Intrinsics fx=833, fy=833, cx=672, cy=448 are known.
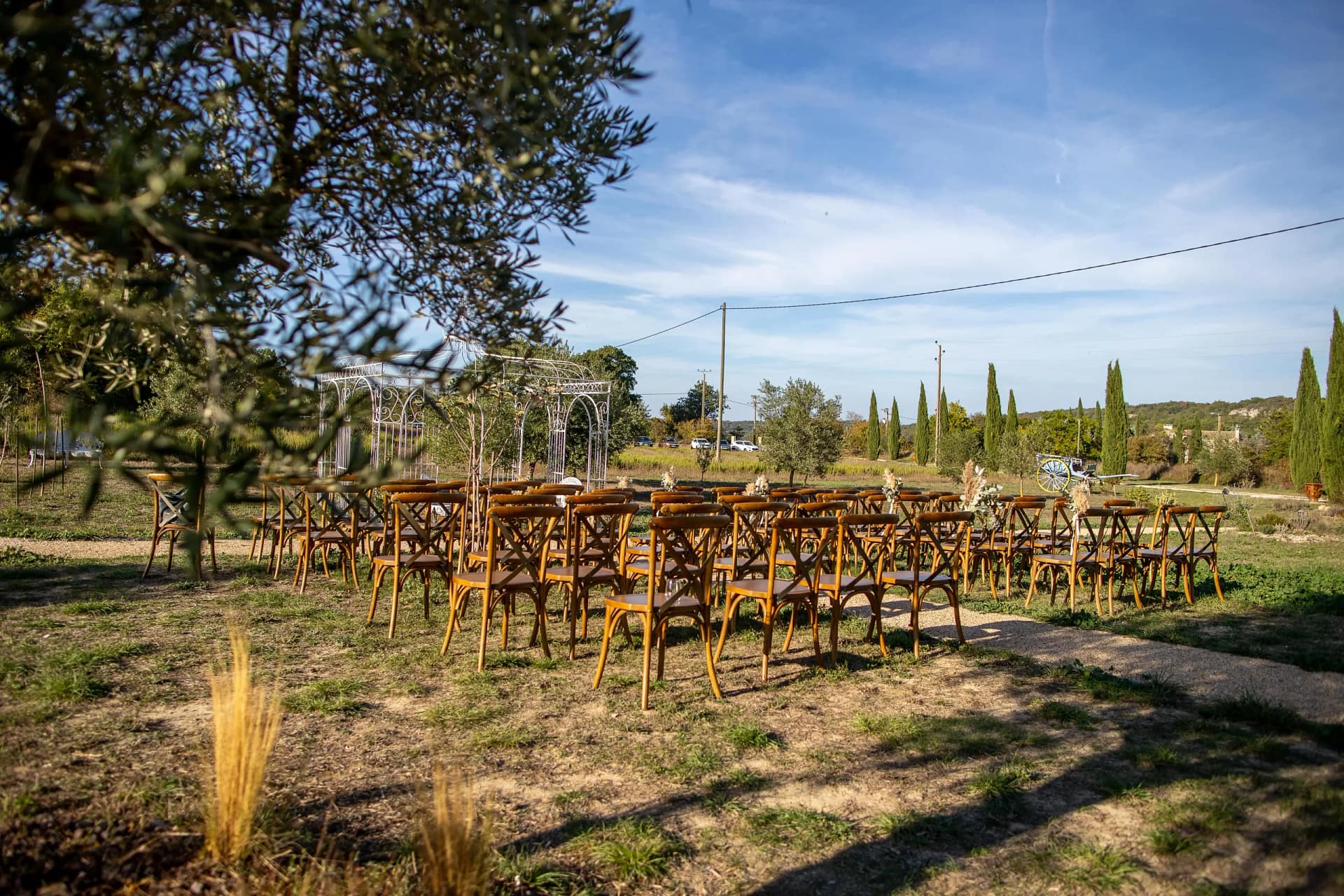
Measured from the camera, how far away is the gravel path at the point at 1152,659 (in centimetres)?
487

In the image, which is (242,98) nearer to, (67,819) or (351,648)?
(67,819)

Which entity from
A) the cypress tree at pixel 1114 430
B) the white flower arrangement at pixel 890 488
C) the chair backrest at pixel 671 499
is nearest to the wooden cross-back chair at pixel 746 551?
the chair backrest at pixel 671 499

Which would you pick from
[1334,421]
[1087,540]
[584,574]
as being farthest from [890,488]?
[1334,421]

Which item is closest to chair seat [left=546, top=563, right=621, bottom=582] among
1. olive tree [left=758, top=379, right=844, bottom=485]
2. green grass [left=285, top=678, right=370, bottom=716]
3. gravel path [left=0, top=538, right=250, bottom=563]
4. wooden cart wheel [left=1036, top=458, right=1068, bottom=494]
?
green grass [left=285, top=678, right=370, bottom=716]

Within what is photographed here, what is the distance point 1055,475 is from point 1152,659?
59.8 ft

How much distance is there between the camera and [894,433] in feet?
177

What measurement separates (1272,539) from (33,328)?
1709cm

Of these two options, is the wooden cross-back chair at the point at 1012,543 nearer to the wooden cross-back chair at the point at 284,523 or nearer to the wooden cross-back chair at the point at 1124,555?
the wooden cross-back chair at the point at 1124,555

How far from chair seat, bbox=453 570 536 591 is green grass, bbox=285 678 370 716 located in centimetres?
86

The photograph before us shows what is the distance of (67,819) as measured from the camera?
2635 millimetres

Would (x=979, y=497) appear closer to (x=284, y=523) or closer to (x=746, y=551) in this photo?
(x=746, y=551)

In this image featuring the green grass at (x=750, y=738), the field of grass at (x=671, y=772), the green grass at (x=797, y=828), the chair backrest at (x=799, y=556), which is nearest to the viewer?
the field of grass at (x=671, y=772)

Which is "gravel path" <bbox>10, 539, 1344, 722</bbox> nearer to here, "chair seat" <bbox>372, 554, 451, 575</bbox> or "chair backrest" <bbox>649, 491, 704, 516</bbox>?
"chair backrest" <bbox>649, 491, 704, 516</bbox>

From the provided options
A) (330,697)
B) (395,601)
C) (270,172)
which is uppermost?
(270,172)
